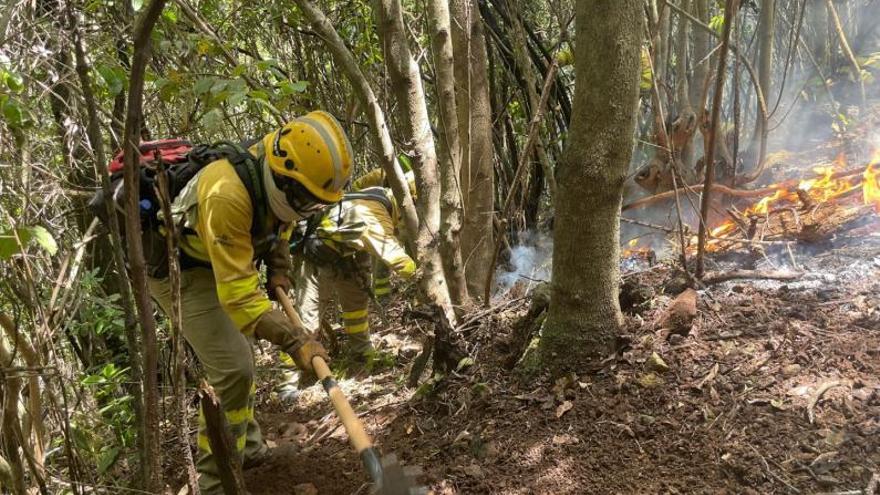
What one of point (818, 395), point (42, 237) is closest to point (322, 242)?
point (42, 237)

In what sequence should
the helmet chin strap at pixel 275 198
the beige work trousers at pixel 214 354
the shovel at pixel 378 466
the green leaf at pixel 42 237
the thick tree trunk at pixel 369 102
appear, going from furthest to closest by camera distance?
the thick tree trunk at pixel 369 102 → the beige work trousers at pixel 214 354 → the helmet chin strap at pixel 275 198 → the shovel at pixel 378 466 → the green leaf at pixel 42 237

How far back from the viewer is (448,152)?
390cm

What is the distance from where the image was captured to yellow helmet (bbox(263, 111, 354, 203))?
2.83 meters

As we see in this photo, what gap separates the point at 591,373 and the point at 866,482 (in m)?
1.08

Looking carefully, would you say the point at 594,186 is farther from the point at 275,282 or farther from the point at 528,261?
the point at 528,261

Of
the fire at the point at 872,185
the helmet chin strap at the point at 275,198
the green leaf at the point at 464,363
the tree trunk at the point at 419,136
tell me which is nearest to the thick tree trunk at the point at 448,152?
the tree trunk at the point at 419,136

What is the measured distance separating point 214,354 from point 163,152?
1088mm

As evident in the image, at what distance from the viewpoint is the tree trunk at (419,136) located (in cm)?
349

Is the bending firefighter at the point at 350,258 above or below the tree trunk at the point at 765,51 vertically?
below

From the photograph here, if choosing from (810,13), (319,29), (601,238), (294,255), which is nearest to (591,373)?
(601,238)

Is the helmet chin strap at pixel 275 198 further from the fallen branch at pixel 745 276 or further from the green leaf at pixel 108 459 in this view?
the fallen branch at pixel 745 276

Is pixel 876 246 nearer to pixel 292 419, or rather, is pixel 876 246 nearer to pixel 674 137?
pixel 674 137

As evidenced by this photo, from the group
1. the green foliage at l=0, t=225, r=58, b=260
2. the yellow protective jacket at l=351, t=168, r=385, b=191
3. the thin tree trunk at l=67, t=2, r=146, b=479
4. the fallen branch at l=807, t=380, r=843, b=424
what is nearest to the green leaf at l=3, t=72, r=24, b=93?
the thin tree trunk at l=67, t=2, r=146, b=479

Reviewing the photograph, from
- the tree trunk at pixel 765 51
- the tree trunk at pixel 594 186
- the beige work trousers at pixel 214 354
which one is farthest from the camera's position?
the tree trunk at pixel 765 51
